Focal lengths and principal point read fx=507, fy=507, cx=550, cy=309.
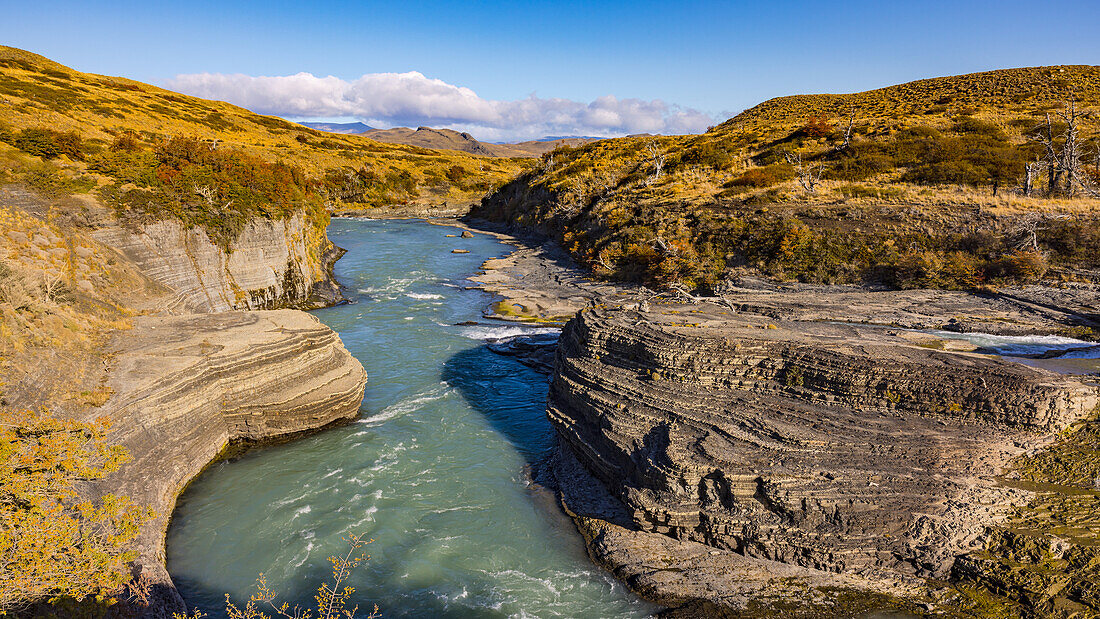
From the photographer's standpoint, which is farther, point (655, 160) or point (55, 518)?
point (655, 160)

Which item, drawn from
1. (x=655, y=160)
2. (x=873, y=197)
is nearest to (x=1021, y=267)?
(x=873, y=197)

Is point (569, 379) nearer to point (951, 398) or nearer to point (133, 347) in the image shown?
point (951, 398)

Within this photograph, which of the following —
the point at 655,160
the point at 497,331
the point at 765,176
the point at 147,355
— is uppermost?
the point at 655,160

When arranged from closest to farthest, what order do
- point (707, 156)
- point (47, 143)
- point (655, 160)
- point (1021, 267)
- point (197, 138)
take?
point (47, 143), point (1021, 267), point (197, 138), point (707, 156), point (655, 160)

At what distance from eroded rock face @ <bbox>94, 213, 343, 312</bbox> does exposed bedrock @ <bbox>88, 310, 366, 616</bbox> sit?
7916mm

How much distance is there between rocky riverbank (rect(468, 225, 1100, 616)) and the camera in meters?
12.2

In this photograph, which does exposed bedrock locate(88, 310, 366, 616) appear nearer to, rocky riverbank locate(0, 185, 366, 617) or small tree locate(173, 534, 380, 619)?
rocky riverbank locate(0, 185, 366, 617)

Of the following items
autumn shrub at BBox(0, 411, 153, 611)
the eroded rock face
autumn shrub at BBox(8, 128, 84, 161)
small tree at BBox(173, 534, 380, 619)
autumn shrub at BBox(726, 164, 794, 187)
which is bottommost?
small tree at BBox(173, 534, 380, 619)

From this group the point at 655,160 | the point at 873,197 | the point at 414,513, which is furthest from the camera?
the point at 655,160

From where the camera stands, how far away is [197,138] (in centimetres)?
3609

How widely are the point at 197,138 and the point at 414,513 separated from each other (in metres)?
34.5

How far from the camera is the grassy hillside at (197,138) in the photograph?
98.2ft

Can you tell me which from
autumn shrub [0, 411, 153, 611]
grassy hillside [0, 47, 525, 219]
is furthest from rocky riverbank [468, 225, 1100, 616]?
grassy hillside [0, 47, 525, 219]

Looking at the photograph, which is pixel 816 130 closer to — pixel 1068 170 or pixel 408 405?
pixel 1068 170
